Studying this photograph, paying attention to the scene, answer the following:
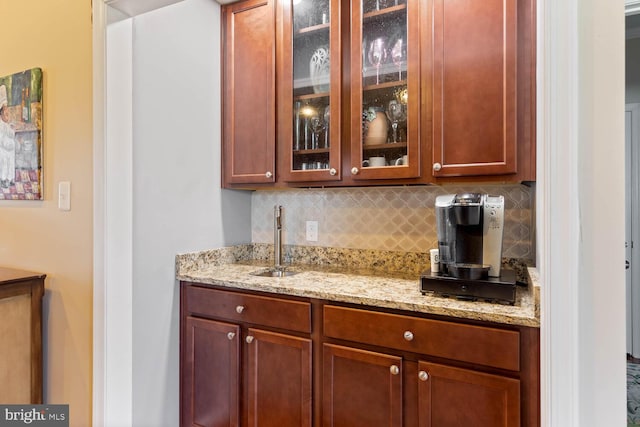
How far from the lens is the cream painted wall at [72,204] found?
1664 millimetres

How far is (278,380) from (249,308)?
33 centimetres

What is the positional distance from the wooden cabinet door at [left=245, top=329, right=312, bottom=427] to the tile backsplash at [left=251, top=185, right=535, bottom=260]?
70cm

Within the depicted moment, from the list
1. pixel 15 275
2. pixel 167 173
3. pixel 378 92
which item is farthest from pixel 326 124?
pixel 15 275

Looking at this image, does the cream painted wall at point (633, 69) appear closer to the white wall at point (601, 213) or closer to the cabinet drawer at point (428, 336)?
the white wall at point (601, 213)

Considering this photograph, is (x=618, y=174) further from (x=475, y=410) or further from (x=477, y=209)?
(x=475, y=410)

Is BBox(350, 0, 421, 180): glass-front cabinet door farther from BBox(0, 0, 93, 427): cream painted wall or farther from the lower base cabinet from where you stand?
BBox(0, 0, 93, 427): cream painted wall

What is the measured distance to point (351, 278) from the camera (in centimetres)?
176

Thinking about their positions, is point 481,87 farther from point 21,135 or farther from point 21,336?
point 21,336

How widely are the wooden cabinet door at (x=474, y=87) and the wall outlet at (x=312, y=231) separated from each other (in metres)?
0.85

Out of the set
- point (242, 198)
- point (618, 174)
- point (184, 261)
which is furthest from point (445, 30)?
point (184, 261)

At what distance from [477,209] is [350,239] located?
33.1 inches

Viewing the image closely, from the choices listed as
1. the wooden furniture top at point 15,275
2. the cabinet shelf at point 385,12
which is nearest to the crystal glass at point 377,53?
the cabinet shelf at point 385,12

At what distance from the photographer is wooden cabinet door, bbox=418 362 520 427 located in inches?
46.3

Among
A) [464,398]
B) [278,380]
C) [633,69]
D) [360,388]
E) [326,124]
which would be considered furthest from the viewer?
[633,69]
